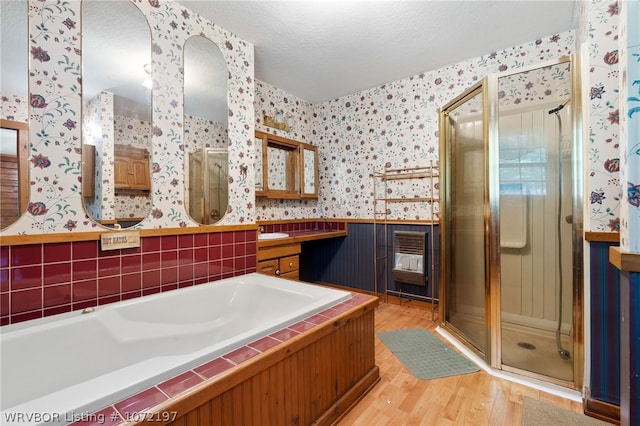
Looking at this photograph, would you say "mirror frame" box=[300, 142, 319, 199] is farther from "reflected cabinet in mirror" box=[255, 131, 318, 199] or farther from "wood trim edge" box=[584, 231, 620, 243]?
"wood trim edge" box=[584, 231, 620, 243]

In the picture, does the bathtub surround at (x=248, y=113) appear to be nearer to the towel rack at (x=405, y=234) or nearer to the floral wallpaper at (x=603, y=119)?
the floral wallpaper at (x=603, y=119)

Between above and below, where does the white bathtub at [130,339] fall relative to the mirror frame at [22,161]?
below

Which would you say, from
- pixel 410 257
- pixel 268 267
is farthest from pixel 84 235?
pixel 410 257

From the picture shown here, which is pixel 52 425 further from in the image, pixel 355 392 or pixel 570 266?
pixel 570 266

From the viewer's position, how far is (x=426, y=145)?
292 cm

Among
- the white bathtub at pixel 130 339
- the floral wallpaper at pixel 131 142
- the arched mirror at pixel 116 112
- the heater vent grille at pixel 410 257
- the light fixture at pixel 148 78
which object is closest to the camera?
the white bathtub at pixel 130 339

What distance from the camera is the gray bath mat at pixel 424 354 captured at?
181 centimetres

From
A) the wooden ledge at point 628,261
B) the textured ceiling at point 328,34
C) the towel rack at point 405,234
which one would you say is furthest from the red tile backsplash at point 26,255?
the towel rack at point 405,234

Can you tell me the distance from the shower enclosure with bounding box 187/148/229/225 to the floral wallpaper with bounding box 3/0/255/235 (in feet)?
0.24

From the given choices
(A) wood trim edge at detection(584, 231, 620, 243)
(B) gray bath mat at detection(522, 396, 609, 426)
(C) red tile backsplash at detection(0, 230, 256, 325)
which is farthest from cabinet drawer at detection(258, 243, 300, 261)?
(A) wood trim edge at detection(584, 231, 620, 243)

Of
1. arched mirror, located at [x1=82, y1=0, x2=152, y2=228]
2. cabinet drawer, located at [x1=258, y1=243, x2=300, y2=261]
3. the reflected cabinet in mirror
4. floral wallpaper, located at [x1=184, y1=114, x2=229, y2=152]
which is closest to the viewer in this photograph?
arched mirror, located at [x1=82, y1=0, x2=152, y2=228]

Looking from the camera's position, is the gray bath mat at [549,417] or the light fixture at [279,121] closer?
the gray bath mat at [549,417]

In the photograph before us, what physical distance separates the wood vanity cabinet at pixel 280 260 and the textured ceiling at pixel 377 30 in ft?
5.82

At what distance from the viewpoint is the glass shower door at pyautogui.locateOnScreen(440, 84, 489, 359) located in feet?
Result: 6.59
